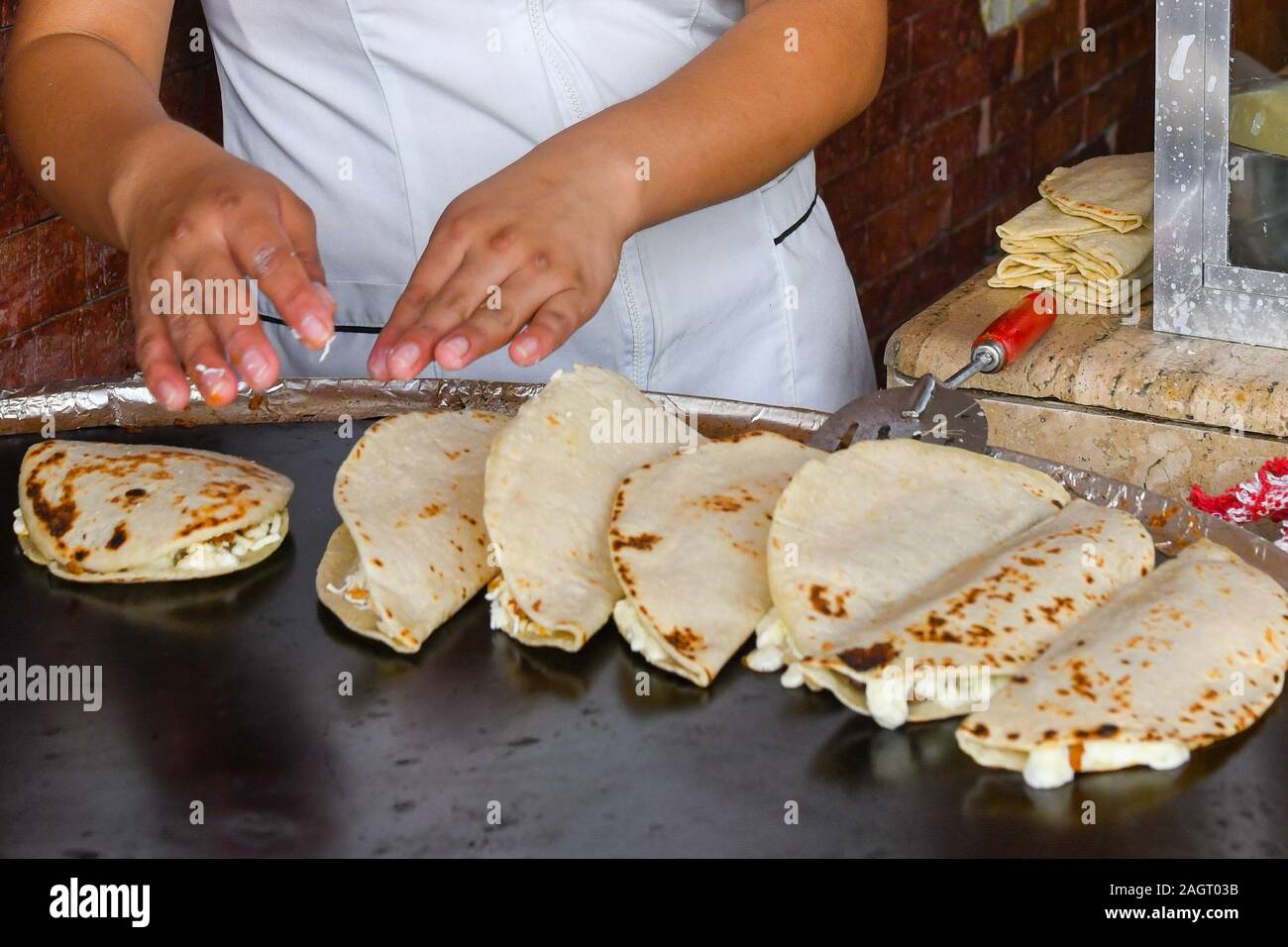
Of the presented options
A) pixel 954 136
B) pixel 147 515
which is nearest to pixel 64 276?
pixel 147 515

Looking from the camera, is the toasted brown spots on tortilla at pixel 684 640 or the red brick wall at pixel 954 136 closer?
the toasted brown spots on tortilla at pixel 684 640

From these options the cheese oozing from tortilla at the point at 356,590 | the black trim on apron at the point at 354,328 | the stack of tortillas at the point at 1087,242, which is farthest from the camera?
the stack of tortillas at the point at 1087,242

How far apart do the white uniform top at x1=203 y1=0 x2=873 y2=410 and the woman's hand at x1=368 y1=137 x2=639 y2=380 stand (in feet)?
1.16

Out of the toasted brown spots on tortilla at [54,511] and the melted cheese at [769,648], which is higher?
the toasted brown spots on tortilla at [54,511]

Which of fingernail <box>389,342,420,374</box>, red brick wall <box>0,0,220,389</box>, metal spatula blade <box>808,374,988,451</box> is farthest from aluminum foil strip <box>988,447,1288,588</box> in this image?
red brick wall <box>0,0,220,389</box>

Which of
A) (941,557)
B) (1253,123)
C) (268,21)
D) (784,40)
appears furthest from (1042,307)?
(268,21)

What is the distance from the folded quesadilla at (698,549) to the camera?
1.07 m

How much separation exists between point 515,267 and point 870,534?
357 mm

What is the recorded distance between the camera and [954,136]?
3.52 meters

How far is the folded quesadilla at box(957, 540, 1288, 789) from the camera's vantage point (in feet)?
3.08

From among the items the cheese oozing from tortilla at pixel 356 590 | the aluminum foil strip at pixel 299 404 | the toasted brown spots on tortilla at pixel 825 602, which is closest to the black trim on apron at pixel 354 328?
the aluminum foil strip at pixel 299 404

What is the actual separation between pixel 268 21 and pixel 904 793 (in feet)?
3.70

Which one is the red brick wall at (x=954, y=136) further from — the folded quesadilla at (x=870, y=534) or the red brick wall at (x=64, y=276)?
the folded quesadilla at (x=870, y=534)
